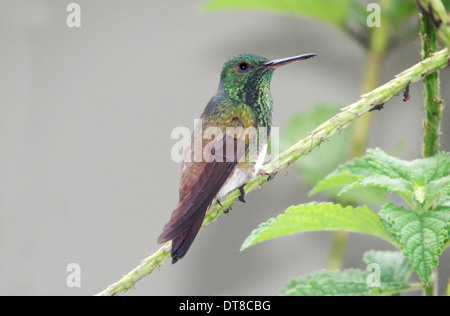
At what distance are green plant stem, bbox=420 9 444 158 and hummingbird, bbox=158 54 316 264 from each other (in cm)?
23

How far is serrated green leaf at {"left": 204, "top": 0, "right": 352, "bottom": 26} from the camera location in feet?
6.34

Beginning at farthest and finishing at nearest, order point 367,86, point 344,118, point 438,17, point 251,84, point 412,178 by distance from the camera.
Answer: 1. point 367,86
2. point 251,84
3. point 412,178
4. point 344,118
5. point 438,17

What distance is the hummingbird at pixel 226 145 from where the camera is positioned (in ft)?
3.09

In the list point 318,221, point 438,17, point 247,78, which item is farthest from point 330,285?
point 438,17

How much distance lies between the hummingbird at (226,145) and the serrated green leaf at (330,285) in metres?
0.25

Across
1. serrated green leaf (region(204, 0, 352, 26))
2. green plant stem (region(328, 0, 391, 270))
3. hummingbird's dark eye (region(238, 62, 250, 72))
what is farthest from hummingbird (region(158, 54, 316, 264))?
green plant stem (region(328, 0, 391, 270))

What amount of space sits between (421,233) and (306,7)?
123cm

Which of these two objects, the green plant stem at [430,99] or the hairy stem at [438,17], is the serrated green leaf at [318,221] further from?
the hairy stem at [438,17]

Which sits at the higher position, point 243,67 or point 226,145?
point 243,67

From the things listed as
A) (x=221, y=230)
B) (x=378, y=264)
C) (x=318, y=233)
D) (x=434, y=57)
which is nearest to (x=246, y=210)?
(x=221, y=230)

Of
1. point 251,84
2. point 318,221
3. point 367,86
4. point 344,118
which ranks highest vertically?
point 367,86

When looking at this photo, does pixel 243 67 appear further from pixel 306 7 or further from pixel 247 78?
pixel 306 7

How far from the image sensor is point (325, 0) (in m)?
2.06

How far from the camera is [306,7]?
2094mm
